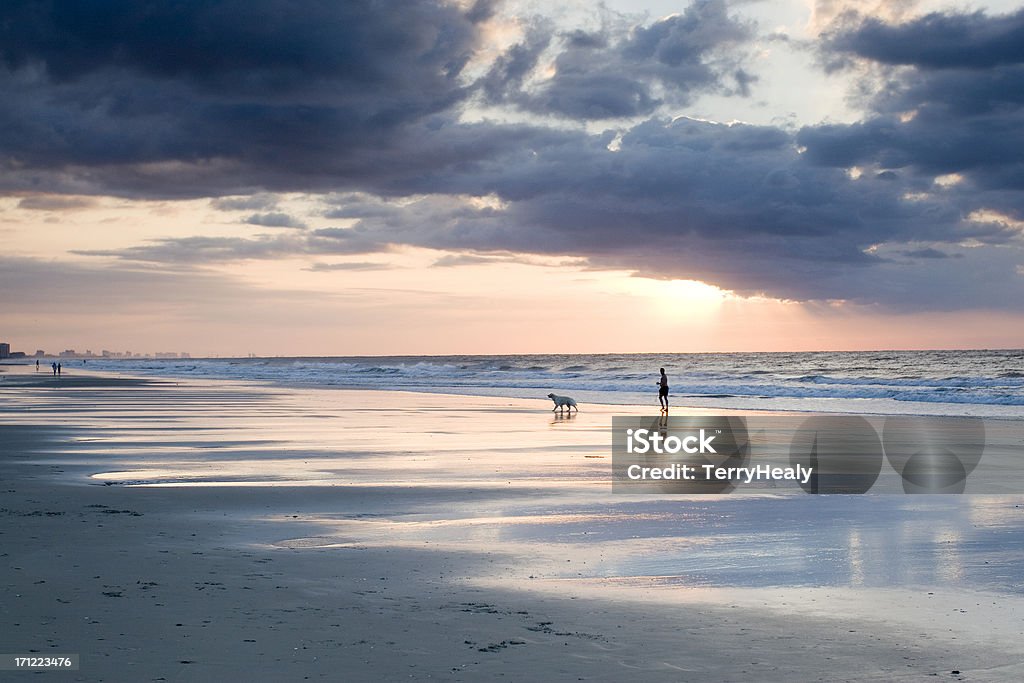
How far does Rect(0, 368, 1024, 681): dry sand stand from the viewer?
21.2ft

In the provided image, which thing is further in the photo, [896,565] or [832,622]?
[896,565]

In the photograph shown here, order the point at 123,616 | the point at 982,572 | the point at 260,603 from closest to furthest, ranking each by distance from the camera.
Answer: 1. the point at 123,616
2. the point at 260,603
3. the point at 982,572

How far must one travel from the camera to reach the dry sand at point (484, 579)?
647cm

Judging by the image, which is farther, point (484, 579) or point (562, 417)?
point (562, 417)

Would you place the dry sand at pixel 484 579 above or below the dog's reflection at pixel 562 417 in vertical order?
below

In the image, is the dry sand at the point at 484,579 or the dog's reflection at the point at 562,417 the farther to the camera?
the dog's reflection at the point at 562,417

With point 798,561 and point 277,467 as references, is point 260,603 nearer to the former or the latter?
point 798,561

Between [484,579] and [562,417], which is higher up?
[562,417]

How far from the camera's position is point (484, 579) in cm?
884

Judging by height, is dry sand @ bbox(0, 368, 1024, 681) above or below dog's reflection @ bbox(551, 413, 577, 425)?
below

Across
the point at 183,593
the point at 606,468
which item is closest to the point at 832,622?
the point at 183,593

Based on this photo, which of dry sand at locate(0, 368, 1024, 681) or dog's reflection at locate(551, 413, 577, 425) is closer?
dry sand at locate(0, 368, 1024, 681)

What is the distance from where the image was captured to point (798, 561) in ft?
31.9

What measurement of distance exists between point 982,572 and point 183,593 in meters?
7.15
